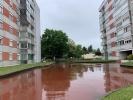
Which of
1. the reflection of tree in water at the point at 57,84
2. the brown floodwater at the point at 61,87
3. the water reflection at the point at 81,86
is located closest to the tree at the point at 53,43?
the reflection of tree in water at the point at 57,84

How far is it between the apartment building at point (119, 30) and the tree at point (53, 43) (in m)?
16.3

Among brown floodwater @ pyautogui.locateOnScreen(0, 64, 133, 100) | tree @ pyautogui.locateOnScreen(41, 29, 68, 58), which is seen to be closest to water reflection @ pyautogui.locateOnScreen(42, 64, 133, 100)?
brown floodwater @ pyautogui.locateOnScreen(0, 64, 133, 100)

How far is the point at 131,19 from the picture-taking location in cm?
5028

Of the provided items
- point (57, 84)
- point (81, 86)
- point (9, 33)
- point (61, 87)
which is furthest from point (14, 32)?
point (81, 86)

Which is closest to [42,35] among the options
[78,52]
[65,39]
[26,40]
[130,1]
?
[65,39]

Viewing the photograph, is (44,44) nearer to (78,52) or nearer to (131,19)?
(78,52)

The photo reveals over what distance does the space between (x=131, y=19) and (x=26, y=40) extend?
2459 centimetres

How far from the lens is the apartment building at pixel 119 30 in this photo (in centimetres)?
5149

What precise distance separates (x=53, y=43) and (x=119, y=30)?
34.4 metres

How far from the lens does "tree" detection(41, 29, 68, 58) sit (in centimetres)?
8806

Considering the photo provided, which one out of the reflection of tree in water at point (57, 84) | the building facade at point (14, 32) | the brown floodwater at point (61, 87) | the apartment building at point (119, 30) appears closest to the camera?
the brown floodwater at point (61, 87)

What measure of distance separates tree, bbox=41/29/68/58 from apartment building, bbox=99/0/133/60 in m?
16.3

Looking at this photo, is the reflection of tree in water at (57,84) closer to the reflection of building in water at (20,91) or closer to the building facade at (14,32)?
the reflection of building in water at (20,91)

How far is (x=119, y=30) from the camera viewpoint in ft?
197
